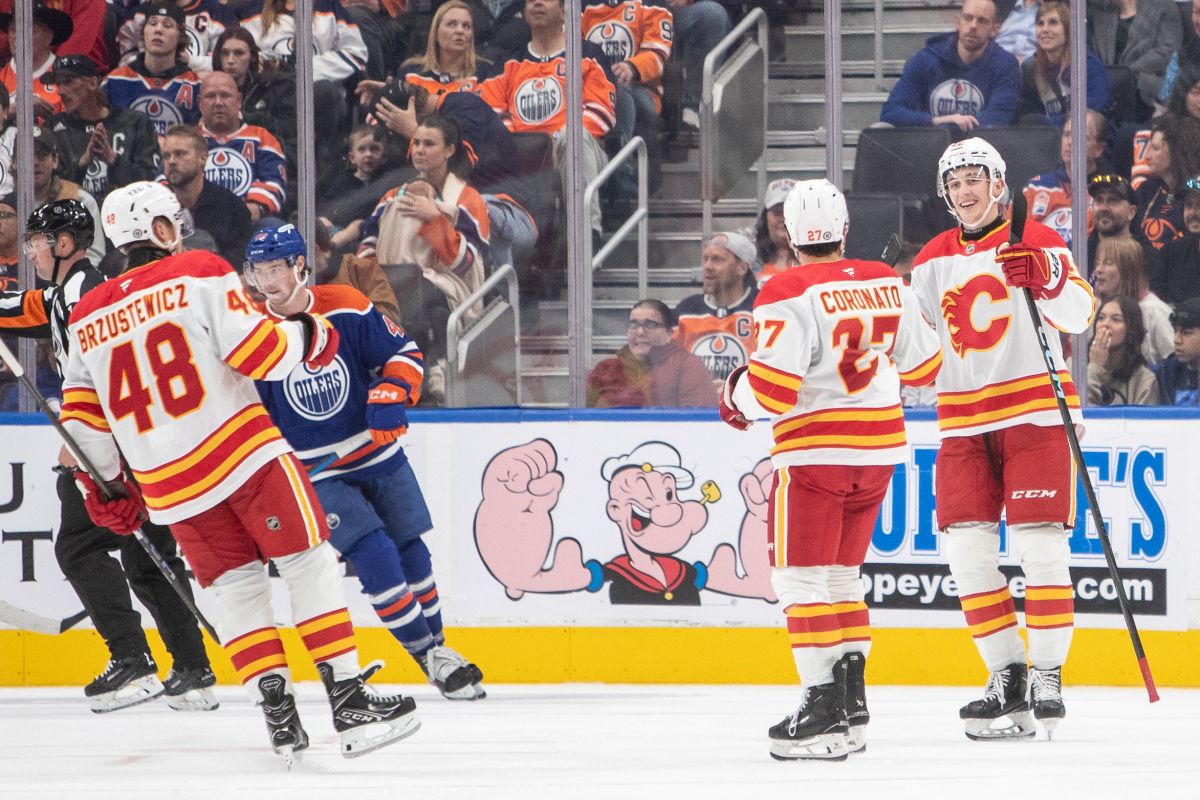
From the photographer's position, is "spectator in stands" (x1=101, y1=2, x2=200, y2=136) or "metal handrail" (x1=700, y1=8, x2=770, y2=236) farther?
"spectator in stands" (x1=101, y1=2, x2=200, y2=136)

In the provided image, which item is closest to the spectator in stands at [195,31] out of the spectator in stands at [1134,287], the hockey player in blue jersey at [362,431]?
the hockey player in blue jersey at [362,431]

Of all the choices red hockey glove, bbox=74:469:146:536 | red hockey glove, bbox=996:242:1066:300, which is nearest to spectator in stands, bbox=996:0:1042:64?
red hockey glove, bbox=996:242:1066:300

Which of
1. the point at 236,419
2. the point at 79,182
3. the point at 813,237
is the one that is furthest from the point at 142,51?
the point at 813,237

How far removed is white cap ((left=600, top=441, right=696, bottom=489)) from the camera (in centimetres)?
492

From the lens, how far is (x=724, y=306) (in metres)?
5.19

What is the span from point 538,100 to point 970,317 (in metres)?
2.02

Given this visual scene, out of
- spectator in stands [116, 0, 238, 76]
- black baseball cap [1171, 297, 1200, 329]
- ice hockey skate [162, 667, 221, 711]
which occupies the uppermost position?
spectator in stands [116, 0, 238, 76]

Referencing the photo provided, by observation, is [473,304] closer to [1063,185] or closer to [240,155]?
[240,155]

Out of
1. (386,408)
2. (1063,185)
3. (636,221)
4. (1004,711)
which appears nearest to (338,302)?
(386,408)

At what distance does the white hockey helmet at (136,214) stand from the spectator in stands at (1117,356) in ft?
9.25

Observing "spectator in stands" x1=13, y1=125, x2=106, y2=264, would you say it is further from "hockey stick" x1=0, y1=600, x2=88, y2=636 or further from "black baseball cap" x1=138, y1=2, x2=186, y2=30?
"hockey stick" x1=0, y1=600, x2=88, y2=636

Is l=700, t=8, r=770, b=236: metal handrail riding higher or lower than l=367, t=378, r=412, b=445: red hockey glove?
A: higher

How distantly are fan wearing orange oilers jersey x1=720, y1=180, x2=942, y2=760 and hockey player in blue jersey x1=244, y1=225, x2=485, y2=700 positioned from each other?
116 centimetres

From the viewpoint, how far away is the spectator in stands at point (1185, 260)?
191 inches
